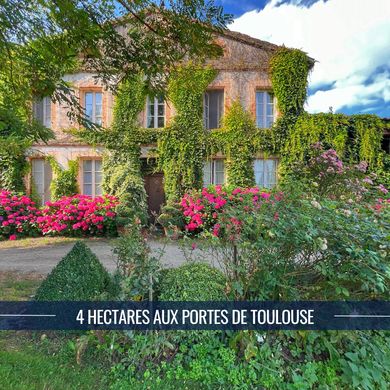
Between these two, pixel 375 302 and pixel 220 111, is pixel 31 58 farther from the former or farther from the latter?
pixel 220 111

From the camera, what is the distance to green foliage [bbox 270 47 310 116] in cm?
1006

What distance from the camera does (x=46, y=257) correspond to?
6137mm

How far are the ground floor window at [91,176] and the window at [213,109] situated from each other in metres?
4.73

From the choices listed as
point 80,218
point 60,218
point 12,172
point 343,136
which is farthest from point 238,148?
point 12,172

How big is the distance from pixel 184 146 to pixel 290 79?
480cm

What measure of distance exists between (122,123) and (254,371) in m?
9.87

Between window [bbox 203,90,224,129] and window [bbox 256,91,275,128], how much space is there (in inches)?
58.7

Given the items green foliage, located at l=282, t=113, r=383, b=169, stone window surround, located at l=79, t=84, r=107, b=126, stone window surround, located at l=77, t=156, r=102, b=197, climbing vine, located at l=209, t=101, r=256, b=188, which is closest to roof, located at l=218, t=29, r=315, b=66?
climbing vine, located at l=209, t=101, r=256, b=188

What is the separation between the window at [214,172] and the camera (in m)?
10.4

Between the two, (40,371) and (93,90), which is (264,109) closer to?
(93,90)

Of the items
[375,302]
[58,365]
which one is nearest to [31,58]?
[58,365]

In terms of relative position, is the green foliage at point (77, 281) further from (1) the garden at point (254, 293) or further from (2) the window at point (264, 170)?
(2) the window at point (264, 170)

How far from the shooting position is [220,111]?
10695 millimetres

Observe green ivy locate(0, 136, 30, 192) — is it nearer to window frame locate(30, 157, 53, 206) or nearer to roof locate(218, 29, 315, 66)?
window frame locate(30, 157, 53, 206)
